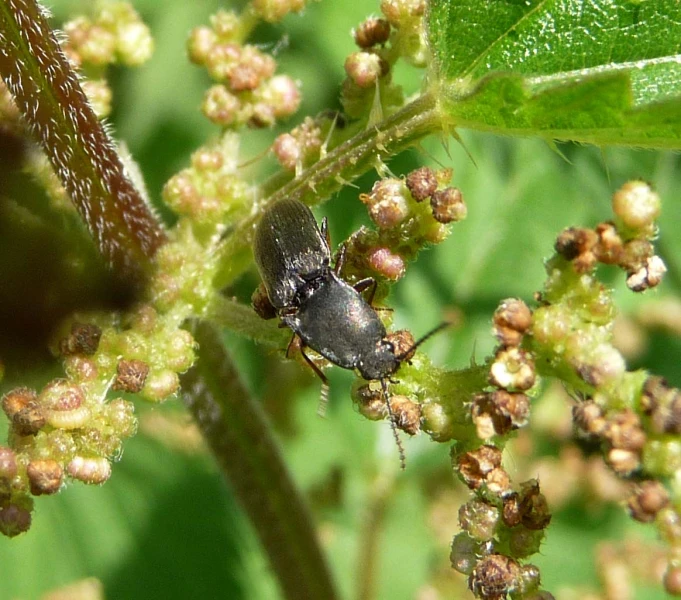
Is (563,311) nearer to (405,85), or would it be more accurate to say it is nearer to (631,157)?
(405,85)

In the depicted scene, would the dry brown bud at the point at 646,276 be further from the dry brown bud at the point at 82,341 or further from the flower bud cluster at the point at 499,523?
the dry brown bud at the point at 82,341

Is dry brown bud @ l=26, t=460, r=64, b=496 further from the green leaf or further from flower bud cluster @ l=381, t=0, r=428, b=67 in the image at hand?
flower bud cluster @ l=381, t=0, r=428, b=67

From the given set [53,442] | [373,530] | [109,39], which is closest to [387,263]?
[53,442]

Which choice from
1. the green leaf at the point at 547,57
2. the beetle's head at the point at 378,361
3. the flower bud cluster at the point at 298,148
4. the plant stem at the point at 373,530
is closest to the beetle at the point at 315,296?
the beetle's head at the point at 378,361

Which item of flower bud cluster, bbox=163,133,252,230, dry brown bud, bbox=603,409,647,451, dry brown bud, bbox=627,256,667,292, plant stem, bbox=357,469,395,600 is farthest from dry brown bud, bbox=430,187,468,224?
plant stem, bbox=357,469,395,600

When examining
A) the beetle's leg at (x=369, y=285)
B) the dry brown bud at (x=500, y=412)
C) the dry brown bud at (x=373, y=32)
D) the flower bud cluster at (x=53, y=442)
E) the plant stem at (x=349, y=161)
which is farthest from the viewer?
the dry brown bud at (x=373, y=32)

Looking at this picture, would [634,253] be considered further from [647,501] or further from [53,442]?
[53,442]
